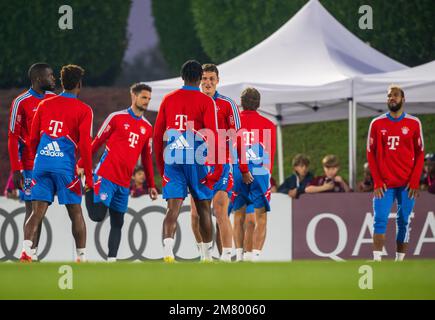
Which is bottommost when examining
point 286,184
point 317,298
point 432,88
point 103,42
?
point 317,298

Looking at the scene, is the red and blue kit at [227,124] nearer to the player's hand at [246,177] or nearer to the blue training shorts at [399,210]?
the player's hand at [246,177]

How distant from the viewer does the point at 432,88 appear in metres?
16.0

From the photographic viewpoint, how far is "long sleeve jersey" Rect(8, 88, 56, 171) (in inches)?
494

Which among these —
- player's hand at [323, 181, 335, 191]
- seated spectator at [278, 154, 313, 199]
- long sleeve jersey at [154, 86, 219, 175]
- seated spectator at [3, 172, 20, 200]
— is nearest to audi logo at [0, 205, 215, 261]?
seated spectator at [3, 172, 20, 200]

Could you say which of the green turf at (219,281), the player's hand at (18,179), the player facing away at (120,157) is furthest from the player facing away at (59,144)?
the green turf at (219,281)

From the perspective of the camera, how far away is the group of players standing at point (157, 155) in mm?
11617

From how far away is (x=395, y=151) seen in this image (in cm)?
1402

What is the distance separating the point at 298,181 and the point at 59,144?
17.0 feet

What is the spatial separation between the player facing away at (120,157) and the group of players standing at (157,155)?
12mm

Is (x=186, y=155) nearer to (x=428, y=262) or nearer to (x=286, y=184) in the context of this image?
(x=428, y=262)

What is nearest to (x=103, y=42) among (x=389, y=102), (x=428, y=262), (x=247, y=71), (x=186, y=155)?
(x=247, y=71)

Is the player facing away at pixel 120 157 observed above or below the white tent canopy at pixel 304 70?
below

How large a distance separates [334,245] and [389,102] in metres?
2.80

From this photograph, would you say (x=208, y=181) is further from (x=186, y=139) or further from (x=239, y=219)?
(x=239, y=219)
